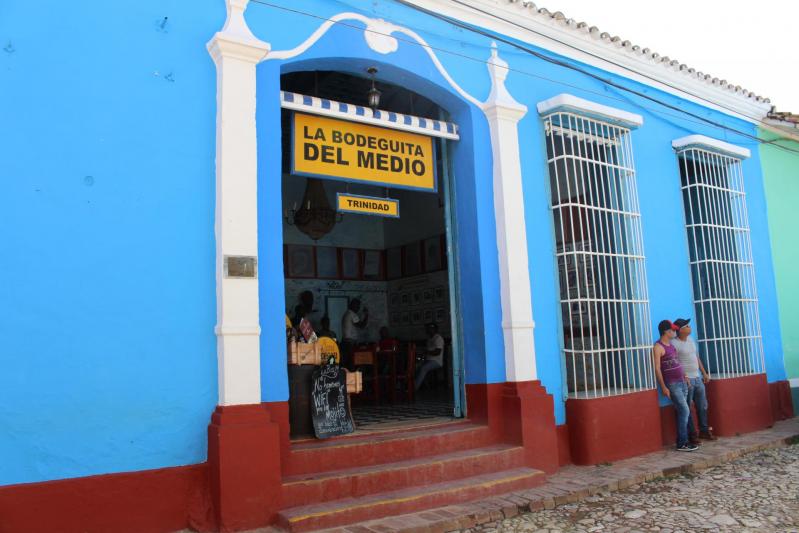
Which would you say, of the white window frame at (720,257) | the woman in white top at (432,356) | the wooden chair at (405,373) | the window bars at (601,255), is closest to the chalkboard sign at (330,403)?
the window bars at (601,255)

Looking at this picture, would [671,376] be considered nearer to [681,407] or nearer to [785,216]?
[681,407]

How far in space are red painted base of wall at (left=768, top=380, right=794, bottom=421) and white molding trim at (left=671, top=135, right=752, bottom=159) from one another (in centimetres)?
329

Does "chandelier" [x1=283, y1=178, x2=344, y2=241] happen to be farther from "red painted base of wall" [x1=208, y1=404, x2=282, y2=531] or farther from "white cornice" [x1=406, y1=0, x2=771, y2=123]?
"red painted base of wall" [x1=208, y1=404, x2=282, y2=531]

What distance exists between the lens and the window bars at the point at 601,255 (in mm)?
6859

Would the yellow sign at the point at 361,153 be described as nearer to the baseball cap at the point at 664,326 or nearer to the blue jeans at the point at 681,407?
the baseball cap at the point at 664,326

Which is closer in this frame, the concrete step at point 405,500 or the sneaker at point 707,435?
the concrete step at point 405,500

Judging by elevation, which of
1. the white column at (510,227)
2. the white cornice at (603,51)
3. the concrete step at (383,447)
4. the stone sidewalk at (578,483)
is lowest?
the stone sidewalk at (578,483)

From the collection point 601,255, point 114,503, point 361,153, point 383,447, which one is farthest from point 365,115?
point 114,503

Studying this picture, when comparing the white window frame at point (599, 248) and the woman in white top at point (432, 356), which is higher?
the white window frame at point (599, 248)

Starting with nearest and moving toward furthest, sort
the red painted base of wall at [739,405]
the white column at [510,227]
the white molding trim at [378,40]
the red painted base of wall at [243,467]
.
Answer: the red painted base of wall at [243,467], the white molding trim at [378,40], the white column at [510,227], the red painted base of wall at [739,405]

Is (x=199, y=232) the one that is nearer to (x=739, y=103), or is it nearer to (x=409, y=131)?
(x=409, y=131)

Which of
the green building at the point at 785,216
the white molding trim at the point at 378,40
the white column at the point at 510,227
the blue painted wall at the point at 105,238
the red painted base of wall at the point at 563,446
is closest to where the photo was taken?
the blue painted wall at the point at 105,238

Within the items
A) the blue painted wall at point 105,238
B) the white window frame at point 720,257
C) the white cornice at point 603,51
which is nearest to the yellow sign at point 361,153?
the blue painted wall at point 105,238

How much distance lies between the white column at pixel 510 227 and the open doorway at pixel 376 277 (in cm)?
70
